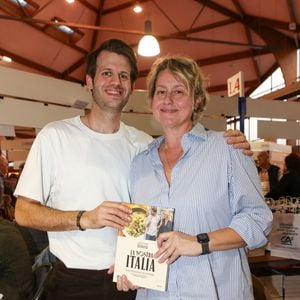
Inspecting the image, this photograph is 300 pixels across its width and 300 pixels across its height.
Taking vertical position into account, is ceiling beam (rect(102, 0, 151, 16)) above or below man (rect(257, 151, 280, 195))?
above

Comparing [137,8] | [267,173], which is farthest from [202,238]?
[137,8]

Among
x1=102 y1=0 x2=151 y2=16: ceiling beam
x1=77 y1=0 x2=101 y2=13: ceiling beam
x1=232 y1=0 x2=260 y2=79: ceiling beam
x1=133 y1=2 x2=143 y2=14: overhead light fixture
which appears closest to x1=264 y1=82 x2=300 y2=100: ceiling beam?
x1=232 y1=0 x2=260 y2=79: ceiling beam

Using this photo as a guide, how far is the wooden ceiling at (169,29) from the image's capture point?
9.43m

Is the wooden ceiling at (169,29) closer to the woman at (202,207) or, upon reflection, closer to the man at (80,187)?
the man at (80,187)

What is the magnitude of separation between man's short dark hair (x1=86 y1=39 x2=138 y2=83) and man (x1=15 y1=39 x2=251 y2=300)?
7 cm

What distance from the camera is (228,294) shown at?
137cm

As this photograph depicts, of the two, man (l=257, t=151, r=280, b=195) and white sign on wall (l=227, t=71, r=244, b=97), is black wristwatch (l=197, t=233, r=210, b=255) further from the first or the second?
man (l=257, t=151, r=280, b=195)

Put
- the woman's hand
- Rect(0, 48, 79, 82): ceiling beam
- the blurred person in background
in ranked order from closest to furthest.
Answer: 1. the woman's hand
2. the blurred person in background
3. Rect(0, 48, 79, 82): ceiling beam

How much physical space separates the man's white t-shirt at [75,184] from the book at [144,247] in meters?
0.29

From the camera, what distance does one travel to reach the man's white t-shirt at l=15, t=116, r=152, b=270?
1.65 meters

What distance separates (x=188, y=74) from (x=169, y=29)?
9.96 metres

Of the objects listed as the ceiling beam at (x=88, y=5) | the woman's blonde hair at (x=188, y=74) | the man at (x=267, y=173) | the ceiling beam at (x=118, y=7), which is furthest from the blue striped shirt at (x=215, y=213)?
the ceiling beam at (x=88, y=5)

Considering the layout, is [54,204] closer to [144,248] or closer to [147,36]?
[144,248]

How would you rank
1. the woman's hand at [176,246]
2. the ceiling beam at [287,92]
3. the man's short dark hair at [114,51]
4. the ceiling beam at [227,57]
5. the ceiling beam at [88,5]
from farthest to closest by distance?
the ceiling beam at [227,57]
the ceiling beam at [88,5]
the ceiling beam at [287,92]
the man's short dark hair at [114,51]
the woman's hand at [176,246]
